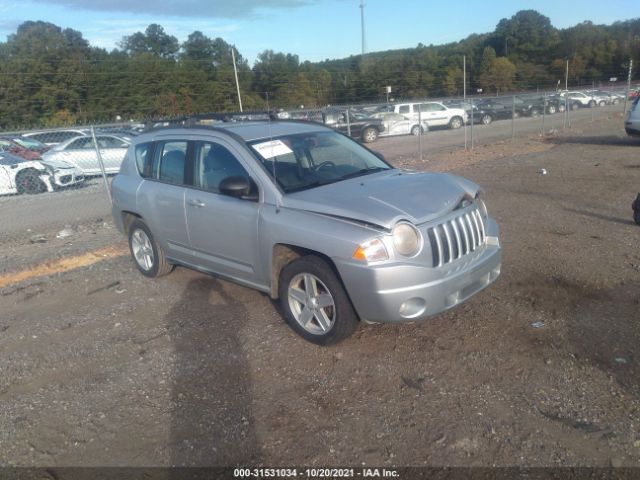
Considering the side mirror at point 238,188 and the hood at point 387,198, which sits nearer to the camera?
the hood at point 387,198

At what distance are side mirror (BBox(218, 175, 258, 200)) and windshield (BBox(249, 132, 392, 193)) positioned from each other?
0.73 feet

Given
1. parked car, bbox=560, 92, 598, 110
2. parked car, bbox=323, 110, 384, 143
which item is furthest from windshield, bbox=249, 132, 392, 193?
parked car, bbox=560, 92, 598, 110

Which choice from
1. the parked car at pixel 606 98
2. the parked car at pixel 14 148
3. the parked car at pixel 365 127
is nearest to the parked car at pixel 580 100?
the parked car at pixel 606 98

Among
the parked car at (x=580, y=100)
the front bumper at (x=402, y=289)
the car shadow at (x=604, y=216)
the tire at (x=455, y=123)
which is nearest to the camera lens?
the front bumper at (x=402, y=289)

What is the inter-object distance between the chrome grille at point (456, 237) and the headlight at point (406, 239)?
0.11 m

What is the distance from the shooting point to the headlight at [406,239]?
377 centimetres

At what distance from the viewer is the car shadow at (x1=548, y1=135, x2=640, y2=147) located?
16.7m

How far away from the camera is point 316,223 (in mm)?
4023

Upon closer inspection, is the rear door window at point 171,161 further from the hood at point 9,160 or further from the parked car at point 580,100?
the parked car at point 580,100

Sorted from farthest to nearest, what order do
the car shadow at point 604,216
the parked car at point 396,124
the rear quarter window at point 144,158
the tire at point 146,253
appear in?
the parked car at point 396,124, the car shadow at point 604,216, the tire at point 146,253, the rear quarter window at point 144,158

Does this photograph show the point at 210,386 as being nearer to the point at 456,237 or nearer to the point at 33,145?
the point at 456,237

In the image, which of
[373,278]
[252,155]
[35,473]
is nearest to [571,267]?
[373,278]

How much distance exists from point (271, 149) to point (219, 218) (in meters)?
0.79

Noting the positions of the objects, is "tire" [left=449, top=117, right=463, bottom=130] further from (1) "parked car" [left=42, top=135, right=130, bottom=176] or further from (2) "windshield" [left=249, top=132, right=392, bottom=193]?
(2) "windshield" [left=249, top=132, right=392, bottom=193]
